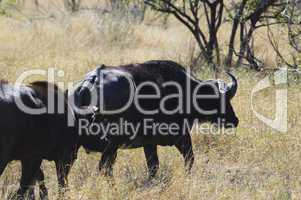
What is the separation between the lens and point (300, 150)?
745cm

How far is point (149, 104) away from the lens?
682 centimetres

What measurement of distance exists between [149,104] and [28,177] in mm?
1743

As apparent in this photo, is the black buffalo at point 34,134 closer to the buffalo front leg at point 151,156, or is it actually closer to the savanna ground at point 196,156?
the savanna ground at point 196,156

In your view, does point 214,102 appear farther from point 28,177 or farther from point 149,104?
point 28,177

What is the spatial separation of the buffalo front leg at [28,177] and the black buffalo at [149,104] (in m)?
0.65

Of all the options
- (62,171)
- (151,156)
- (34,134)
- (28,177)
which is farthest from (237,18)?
(34,134)

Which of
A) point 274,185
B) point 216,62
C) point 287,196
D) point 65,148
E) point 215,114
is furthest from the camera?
point 216,62

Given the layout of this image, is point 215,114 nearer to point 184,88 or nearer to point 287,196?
point 184,88

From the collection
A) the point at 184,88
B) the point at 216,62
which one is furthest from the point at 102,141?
the point at 216,62

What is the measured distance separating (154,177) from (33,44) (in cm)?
747

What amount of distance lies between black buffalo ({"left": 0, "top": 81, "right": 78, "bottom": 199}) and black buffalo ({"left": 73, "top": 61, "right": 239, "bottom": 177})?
1.66 feet

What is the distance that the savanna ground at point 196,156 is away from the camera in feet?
19.6

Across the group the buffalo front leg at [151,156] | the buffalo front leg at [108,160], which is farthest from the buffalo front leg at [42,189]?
the buffalo front leg at [151,156]

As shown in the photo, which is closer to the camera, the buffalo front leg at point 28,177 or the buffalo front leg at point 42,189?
the buffalo front leg at point 28,177
